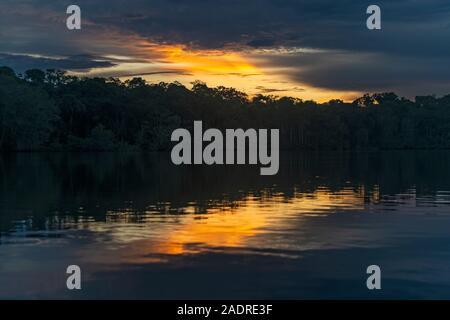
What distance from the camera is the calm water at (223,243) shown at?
17.2 meters

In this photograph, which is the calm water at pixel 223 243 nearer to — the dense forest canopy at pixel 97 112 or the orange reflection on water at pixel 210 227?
the orange reflection on water at pixel 210 227

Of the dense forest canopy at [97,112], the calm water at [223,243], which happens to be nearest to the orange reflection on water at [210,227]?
the calm water at [223,243]

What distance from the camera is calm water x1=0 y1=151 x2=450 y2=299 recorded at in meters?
17.2

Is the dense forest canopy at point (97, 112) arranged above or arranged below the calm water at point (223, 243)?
above

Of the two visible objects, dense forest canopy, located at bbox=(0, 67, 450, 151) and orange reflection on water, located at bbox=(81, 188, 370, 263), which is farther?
dense forest canopy, located at bbox=(0, 67, 450, 151)

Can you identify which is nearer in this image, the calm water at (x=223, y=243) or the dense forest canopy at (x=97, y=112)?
the calm water at (x=223, y=243)

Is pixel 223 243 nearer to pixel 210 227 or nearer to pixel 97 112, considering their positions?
pixel 210 227

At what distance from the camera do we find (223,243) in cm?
2334

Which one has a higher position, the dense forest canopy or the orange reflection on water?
the dense forest canopy

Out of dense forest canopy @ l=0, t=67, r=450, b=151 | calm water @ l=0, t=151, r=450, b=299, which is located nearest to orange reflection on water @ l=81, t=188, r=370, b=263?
calm water @ l=0, t=151, r=450, b=299

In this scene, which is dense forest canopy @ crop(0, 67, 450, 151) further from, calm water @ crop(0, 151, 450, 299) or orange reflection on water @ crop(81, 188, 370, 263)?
orange reflection on water @ crop(81, 188, 370, 263)

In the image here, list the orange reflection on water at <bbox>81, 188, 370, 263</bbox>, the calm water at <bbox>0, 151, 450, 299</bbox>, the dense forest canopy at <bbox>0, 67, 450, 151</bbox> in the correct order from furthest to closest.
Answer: the dense forest canopy at <bbox>0, 67, 450, 151</bbox> < the orange reflection on water at <bbox>81, 188, 370, 263</bbox> < the calm water at <bbox>0, 151, 450, 299</bbox>

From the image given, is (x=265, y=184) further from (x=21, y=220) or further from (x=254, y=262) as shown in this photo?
(x=254, y=262)
